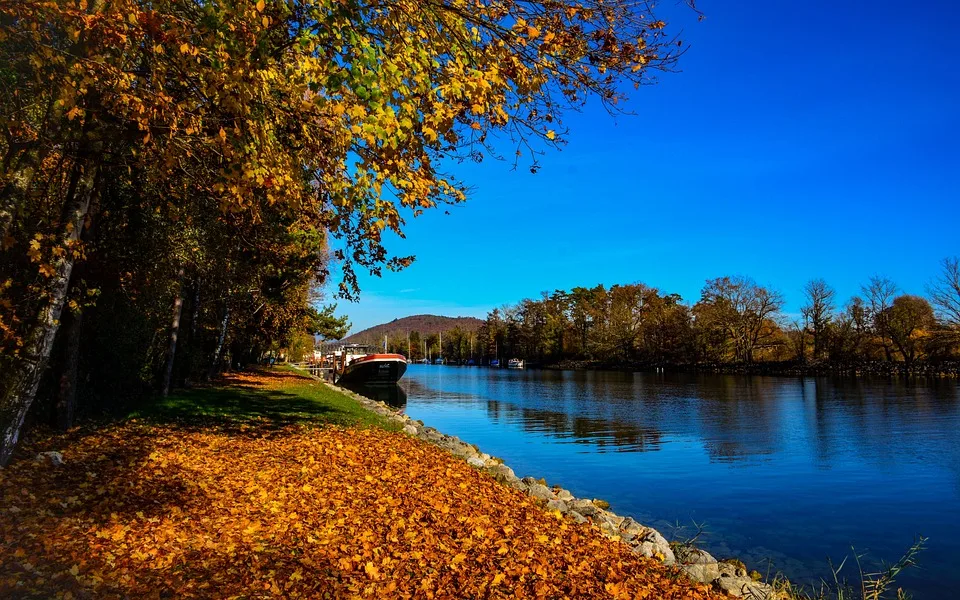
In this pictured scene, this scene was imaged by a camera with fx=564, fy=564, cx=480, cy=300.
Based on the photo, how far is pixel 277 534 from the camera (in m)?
4.99

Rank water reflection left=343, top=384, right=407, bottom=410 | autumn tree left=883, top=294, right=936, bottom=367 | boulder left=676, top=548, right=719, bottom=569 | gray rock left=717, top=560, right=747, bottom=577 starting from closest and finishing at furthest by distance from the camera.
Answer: gray rock left=717, top=560, right=747, bottom=577
boulder left=676, top=548, right=719, bottom=569
water reflection left=343, top=384, right=407, bottom=410
autumn tree left=883, top=294, right=936, bottom=367

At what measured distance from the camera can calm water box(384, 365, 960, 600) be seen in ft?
27.8

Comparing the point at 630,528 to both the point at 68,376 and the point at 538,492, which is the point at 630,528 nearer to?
the point at 538,492

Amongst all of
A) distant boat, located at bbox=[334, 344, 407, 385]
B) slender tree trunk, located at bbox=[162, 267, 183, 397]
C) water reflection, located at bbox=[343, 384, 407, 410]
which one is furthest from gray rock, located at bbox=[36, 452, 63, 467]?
distant boat, located at bbox=[334, 344, 407, 385]

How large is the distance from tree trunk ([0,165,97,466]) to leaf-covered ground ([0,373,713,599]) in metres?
0.50

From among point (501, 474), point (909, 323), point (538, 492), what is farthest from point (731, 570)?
point (909, 323)

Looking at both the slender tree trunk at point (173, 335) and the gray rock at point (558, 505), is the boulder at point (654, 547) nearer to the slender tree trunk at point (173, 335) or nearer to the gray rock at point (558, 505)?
the gray rock at point (558, 505)

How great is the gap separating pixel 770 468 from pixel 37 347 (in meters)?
14.1

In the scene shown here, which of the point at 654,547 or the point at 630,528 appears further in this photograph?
the point at 630,528

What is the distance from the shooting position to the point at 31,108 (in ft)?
20.7

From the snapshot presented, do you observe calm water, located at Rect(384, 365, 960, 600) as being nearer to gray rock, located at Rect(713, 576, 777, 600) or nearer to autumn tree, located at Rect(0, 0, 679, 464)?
A: gray rock, located at Rect(713, 576, 777, 600)

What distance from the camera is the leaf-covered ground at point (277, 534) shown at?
13.2ft

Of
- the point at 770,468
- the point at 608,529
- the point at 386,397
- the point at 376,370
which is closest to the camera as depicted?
the point at 608,529

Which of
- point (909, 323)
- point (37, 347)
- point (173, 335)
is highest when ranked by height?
point (909, 323)
